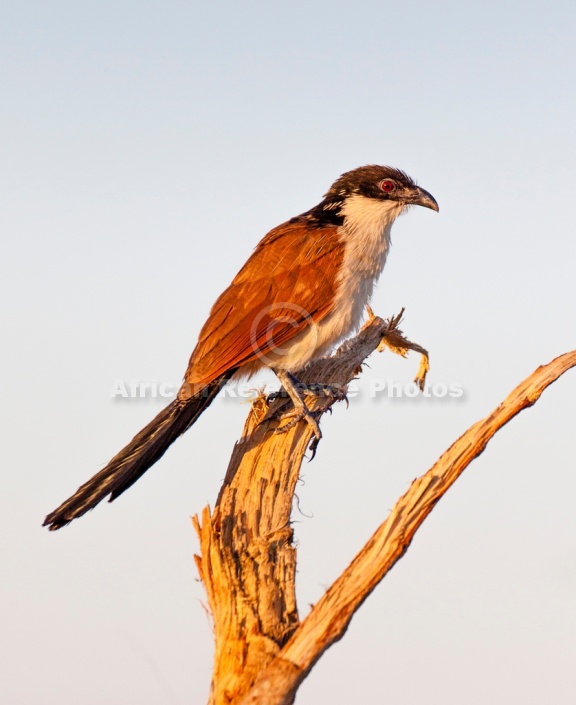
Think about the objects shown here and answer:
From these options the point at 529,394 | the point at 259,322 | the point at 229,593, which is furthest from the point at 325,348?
the point at 229,593

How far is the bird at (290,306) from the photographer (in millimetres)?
3846

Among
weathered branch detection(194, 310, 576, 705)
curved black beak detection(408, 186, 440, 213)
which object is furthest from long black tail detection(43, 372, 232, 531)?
curved black beak detection(408, 186, 440, 213)

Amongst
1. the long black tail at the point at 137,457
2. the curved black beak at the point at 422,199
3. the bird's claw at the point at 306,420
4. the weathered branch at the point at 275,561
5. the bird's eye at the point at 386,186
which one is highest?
the bird's eye at the point at 386,186

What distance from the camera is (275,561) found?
133 inches

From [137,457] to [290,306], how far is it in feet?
3.77

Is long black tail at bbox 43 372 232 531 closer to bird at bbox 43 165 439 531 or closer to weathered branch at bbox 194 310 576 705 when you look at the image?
bird at bbox 43 165 439 531

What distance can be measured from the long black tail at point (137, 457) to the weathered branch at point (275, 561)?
0.32 m

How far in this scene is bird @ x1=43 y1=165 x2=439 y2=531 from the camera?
3846 millimetres

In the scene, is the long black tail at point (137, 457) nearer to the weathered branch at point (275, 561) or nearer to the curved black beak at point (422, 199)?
the weathered branch at point (275, 561)

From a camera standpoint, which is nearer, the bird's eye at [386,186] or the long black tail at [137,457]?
the long black tail at [137,457]

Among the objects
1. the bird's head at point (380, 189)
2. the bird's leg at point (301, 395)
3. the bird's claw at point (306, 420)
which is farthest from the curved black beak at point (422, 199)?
the bird's claw at point (306, 420)

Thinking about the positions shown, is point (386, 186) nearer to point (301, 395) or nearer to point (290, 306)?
point (290, 306)

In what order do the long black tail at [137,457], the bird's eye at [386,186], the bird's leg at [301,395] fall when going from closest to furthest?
1. the long black tail at [137,457]
2. the bird's leg at [301,395]
3. the bird's eye at [386,186]

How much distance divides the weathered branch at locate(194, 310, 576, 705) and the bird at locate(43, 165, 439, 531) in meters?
0.39
